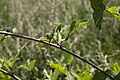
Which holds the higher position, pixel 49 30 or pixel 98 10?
pixel 98 10

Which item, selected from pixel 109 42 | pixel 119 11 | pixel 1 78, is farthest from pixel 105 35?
pixel 119 11

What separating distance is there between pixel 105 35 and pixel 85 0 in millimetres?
525

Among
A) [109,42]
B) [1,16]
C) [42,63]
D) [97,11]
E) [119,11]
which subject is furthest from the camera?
[1,16]

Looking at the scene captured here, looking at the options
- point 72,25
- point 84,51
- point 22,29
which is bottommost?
point 84,51

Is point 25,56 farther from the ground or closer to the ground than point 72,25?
closer to the ground

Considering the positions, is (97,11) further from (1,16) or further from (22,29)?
(1,16)

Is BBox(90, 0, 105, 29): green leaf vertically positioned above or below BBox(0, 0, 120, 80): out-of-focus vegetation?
above

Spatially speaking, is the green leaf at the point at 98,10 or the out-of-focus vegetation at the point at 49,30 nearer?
the green leaf at the point at 98,10

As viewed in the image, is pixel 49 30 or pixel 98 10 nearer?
pixel 98 10

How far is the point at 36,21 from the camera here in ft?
9.97

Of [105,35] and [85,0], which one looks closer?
[105,35]

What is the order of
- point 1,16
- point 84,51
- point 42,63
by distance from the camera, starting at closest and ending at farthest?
point 42,63, point 84,51, point 1,16

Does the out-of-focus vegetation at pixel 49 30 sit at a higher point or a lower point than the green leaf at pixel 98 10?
lower

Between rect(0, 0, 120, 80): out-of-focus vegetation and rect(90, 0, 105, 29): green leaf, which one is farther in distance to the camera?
rect(0, 0, 120, 80): out-of-focus vegetation
